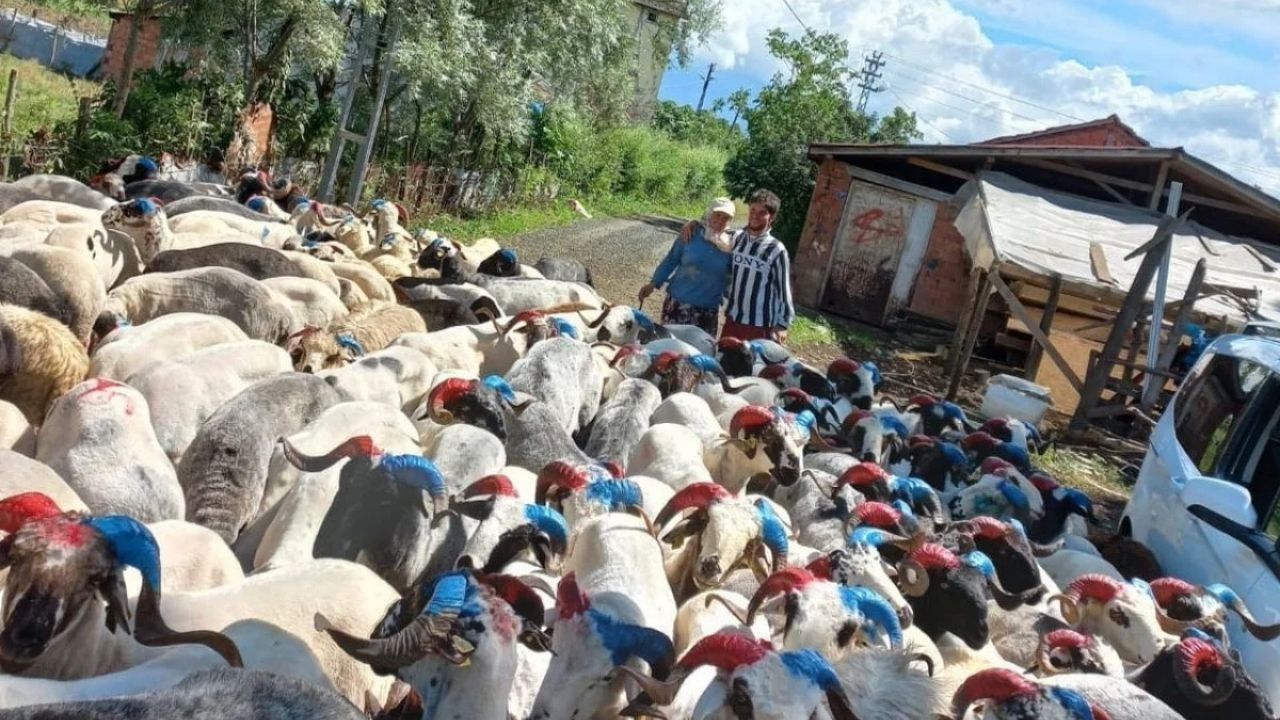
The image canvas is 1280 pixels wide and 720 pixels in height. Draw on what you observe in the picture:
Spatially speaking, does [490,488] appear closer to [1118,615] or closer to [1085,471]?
[1118,615]

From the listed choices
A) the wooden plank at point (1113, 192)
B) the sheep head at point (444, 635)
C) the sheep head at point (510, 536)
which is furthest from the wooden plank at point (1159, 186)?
the sheep head at point (444, 635)

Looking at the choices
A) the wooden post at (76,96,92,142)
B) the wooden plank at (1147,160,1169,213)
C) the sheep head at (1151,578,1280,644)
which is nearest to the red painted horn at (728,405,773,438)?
the sheep head at (1151,578,1280,644)

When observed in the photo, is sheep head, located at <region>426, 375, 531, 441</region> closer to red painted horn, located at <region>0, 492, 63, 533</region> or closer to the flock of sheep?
the flock of sheep

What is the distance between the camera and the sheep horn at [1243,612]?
514 cm

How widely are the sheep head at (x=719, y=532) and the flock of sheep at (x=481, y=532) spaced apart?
15mm

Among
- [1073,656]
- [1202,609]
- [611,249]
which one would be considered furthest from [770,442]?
[611,249]

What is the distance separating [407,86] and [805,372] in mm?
10290

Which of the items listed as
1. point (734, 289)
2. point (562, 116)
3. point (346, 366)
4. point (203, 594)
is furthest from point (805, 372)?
point (562, 116)

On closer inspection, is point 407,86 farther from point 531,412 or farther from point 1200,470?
point 1200,470

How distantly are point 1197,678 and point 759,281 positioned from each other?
5207mm

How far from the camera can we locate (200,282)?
738 cm

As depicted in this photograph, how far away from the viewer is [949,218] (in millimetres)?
21000

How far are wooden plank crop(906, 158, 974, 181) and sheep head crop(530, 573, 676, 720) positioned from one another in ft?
56.7

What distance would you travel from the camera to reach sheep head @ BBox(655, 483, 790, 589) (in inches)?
186
